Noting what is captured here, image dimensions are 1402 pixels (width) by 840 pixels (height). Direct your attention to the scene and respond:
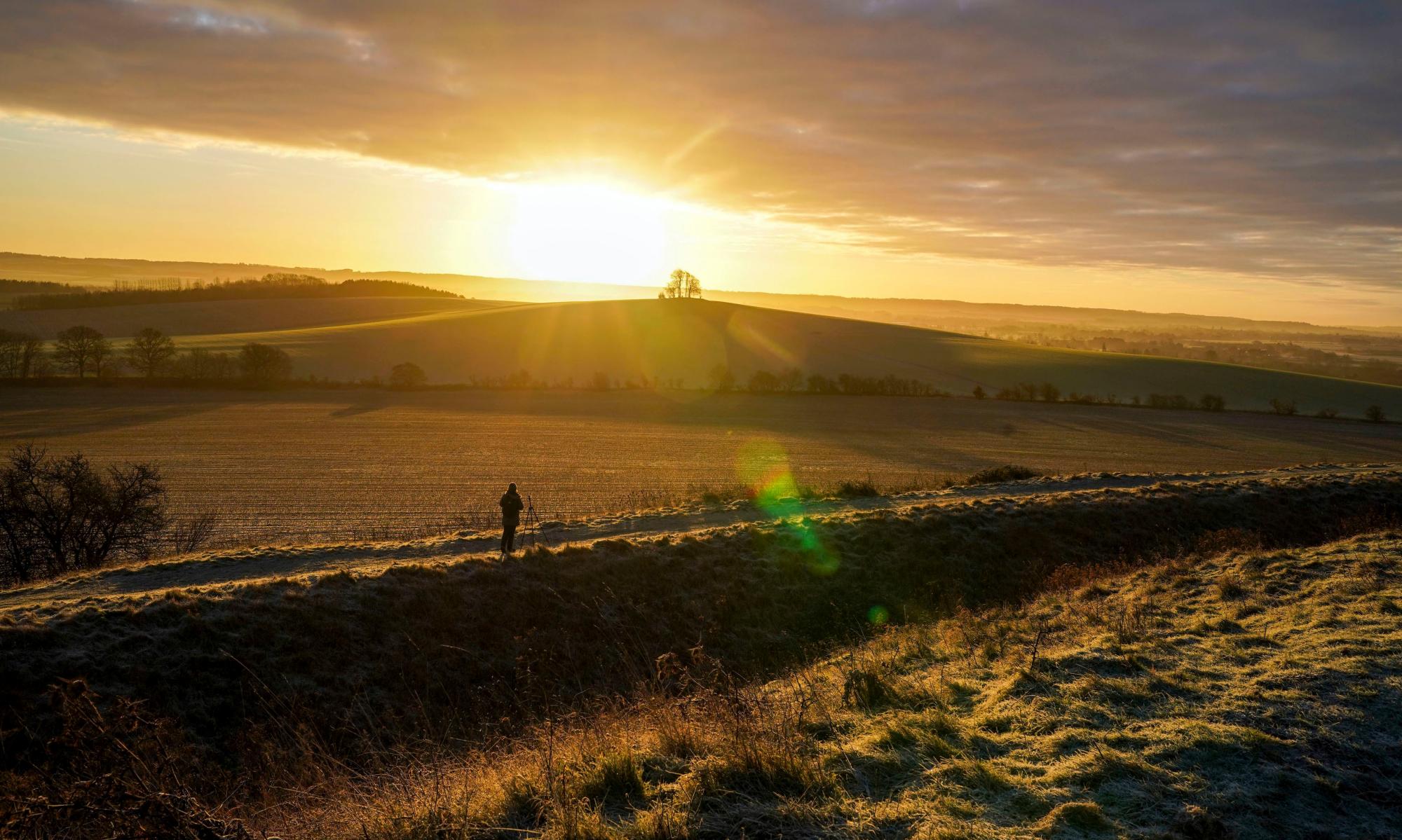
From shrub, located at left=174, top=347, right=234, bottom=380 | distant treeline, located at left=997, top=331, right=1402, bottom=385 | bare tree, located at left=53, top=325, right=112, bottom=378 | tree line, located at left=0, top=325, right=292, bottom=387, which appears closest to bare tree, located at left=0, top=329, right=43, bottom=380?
tree line, located at left=0, top=325, right=292, bottom=387

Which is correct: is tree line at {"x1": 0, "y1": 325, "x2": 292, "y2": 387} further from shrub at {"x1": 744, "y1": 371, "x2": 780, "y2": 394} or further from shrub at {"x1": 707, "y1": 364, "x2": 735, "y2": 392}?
shrub at {"x1": 744, "y1": 371, "x2": 780, "y2": 394}

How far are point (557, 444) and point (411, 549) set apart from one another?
24.8 m

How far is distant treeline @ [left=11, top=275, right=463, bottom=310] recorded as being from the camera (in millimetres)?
116812

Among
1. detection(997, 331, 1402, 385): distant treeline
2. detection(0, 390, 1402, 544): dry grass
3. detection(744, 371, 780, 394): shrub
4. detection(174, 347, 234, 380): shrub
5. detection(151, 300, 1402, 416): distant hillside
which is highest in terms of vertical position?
detection(997, 331, 1402, 385): distant treeline

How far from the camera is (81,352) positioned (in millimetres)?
60594

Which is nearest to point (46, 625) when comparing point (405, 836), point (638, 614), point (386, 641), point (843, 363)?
point (386, 641)

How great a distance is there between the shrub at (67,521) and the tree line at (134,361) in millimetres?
47505

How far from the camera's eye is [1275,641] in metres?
8.78

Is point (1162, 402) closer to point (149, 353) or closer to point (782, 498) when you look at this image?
point (782, 498)

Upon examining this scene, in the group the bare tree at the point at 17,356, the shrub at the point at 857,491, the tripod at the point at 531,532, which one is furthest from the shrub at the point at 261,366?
the shrub at the point at 857,491

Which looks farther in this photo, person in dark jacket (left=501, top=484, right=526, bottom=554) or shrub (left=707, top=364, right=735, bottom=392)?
shrub (left=707, top=364, right=735, bottom=392)

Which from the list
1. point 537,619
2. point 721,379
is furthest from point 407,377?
point 537,619

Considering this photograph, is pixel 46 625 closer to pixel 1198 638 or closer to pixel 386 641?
pixel 386 641

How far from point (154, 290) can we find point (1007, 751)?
158 m
